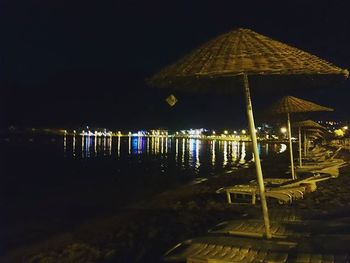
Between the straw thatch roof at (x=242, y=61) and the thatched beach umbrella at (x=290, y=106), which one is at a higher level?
the thatched beach umbrella at (x=290, y=106)

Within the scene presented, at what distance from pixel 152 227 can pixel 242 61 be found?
26.1 ft

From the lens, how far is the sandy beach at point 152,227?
9172 millimetres

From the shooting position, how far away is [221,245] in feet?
18.9

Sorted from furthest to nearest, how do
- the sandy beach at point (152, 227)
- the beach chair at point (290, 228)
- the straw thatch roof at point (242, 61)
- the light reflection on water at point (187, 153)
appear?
1. the light reflection on water at point (187, 153)
2. the sandy beach at point (152, 227)
3. the beach chair at point (290, 228)
4. the straw thatch roof at point (242, 61)

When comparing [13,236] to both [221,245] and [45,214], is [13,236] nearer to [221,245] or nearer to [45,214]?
[45,214]

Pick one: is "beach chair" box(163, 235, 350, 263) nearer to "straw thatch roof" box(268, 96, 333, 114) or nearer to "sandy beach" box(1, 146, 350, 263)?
"sandy beach" box(1, 146, 350, 263)

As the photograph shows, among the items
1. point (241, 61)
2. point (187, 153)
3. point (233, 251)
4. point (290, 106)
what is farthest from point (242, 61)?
point (187, 153)

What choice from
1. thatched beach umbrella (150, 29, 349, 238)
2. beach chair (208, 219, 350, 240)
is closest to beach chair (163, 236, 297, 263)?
beach chair (208, 219, 350, 240)

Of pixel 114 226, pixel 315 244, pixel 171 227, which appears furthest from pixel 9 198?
pixel 315 244

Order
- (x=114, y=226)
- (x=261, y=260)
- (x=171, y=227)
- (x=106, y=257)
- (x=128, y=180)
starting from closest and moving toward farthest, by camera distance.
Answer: (x=261, y=260), (x=106, y=257), (x=171, y=227), (x=114, y=226), (x=128, y=180)

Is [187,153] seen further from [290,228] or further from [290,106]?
[290,228]

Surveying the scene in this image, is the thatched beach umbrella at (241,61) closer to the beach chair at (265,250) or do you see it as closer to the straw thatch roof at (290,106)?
the beach chair at (265,250)

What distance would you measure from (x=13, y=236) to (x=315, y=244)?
10.3 m

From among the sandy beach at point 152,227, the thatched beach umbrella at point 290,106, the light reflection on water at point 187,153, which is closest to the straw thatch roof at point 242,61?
the sandy beach at point 152,227
